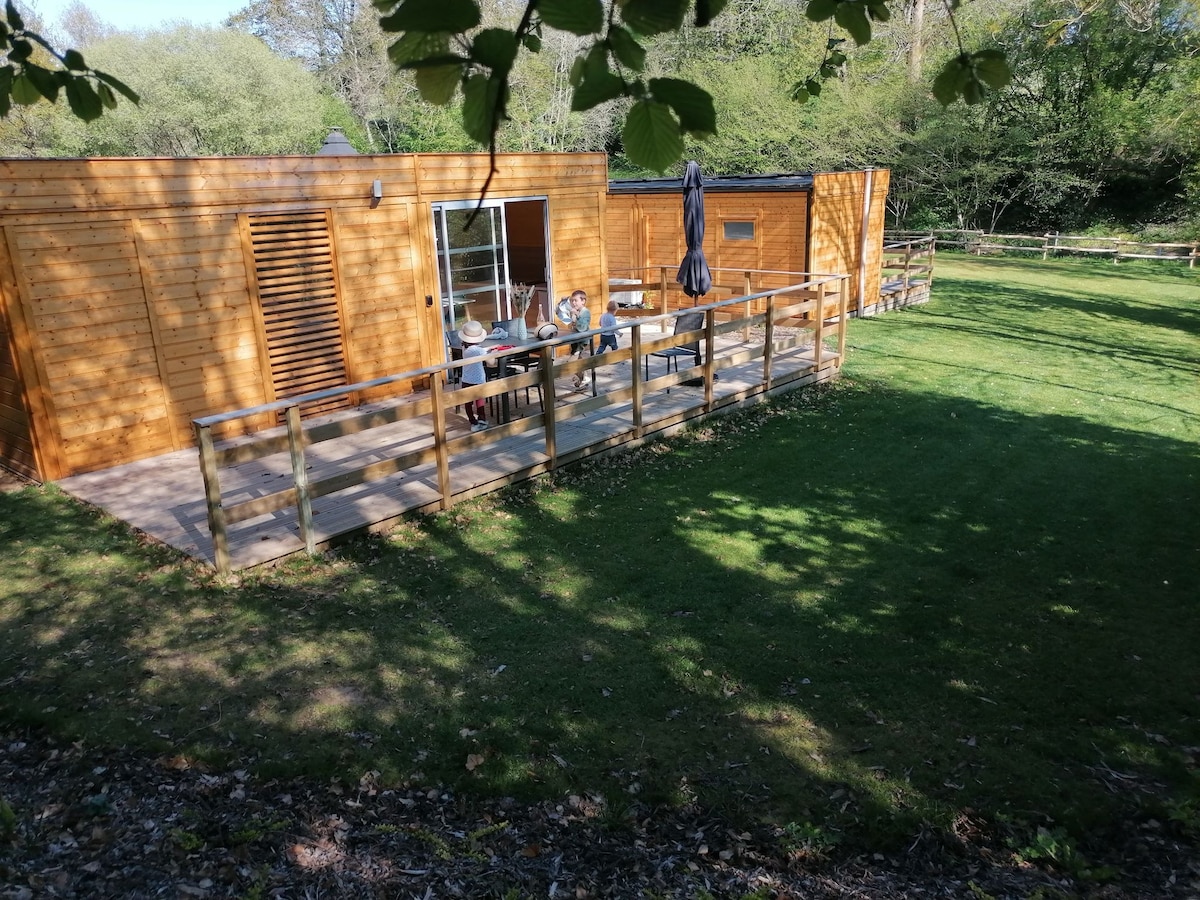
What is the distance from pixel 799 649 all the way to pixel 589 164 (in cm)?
817

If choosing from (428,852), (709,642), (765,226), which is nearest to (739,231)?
(765,226)

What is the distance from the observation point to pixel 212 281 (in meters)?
8.71

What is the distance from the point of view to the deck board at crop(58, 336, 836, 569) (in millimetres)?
6680

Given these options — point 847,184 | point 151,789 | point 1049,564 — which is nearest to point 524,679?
point 151,789

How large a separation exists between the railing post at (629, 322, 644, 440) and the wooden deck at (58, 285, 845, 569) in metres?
0.02

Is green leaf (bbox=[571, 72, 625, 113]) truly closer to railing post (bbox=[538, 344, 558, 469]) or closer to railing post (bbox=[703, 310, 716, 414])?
railing post (bbox=[538, 344, 558, 469])

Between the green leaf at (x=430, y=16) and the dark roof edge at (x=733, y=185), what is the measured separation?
1471 cm

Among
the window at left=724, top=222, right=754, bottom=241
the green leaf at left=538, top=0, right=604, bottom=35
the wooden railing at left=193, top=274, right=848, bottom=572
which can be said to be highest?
the green leaf at left=538, top=0, right=604, bottom=35

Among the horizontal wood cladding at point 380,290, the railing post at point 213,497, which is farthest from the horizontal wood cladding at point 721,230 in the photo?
the railing post at point 213,497

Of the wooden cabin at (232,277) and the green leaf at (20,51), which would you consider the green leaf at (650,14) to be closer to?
the green leaf at (20,51)

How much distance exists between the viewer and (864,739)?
4.45 meters

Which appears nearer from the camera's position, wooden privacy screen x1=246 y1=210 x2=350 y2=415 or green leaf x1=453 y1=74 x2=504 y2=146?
green leaf x1=453 y1=74 x2=504 y2=146

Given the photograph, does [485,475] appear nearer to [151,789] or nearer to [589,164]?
[151,789]

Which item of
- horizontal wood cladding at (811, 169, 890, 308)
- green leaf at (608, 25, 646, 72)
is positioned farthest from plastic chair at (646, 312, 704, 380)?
green leaf at (608, 25, 646, 72)
